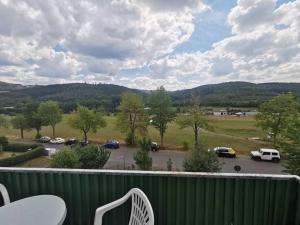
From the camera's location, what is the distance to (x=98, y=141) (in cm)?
2897

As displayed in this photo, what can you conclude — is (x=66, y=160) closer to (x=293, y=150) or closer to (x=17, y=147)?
(x=293, y=150)

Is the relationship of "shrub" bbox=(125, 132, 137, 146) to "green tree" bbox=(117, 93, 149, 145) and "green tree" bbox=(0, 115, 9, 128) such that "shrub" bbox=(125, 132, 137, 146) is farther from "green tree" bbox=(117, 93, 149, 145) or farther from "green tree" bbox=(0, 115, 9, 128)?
"green tree" bbox=(0, 115, 9, 128)

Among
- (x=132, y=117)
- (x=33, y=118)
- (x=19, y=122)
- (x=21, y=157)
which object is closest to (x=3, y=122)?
(x=19, y=122)

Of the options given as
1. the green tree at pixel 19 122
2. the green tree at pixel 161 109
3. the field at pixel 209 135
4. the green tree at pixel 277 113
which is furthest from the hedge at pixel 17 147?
the green tree at pixel 277 113

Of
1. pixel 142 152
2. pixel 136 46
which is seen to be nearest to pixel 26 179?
pixel 142 152

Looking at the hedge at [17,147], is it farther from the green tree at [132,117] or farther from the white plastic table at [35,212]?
the white plastic table at [35,212]

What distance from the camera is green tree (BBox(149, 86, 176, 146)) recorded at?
2514 centimetres

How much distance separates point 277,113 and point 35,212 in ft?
77.5

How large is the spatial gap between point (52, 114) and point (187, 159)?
25.4 meters

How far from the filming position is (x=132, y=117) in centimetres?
2638

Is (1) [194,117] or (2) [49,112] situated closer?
(1) [194,117]

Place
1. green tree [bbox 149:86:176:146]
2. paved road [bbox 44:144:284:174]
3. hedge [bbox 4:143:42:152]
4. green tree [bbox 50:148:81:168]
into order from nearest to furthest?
green tree [bbox 50:148:81:168] < paved road [bbox 44:144:284:174] < hedge [bbox 4:143:42:152] < green tree [bbox 149:86:176:146]

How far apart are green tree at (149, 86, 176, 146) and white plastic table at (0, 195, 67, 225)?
2323 centimetres

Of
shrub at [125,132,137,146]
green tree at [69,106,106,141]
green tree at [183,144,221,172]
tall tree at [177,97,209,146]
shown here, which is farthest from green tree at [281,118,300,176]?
green tree at [69,106,106,141]
